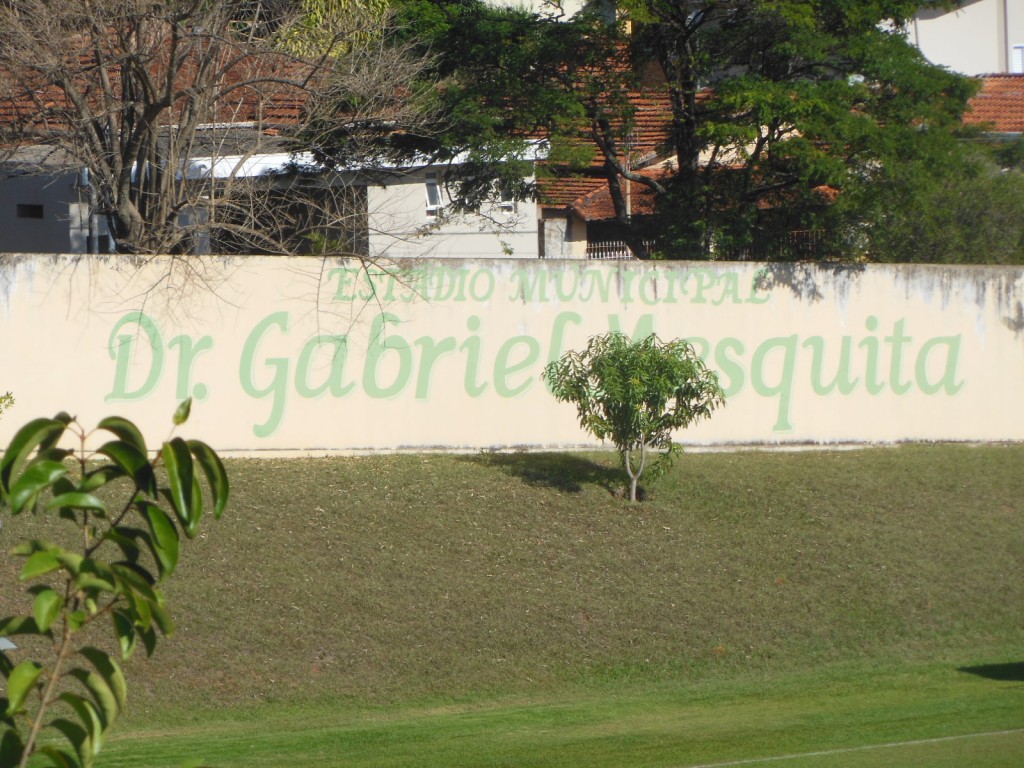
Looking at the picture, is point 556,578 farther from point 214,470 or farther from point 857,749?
point 214,470

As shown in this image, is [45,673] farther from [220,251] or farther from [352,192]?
[352,192]

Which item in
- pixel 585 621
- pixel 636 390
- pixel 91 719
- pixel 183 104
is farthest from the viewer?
pixel 183 104

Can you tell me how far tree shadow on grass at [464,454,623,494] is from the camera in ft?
37.2

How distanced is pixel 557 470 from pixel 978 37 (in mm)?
25343

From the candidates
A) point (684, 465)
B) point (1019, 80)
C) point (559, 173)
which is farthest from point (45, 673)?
point (1019, 80)

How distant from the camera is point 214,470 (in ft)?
7.21

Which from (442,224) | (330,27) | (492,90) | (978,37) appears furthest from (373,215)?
(978,37)

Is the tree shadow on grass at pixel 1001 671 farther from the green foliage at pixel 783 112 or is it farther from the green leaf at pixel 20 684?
the green leaf at pixel 20 684

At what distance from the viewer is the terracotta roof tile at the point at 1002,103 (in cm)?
2409

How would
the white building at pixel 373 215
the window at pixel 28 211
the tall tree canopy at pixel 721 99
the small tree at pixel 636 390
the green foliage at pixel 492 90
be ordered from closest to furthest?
the small tree at pixel 636 390 < the tall tree canopy at pixel 721 99 < the green foliage at pixel 492 90 < the white building at pixel 373 215 < the window at pixel 28 211

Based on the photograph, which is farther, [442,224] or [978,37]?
[978,37]

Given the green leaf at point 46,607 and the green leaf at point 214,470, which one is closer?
the green leaf at point 46,607

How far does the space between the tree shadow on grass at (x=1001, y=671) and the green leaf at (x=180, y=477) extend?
744cm

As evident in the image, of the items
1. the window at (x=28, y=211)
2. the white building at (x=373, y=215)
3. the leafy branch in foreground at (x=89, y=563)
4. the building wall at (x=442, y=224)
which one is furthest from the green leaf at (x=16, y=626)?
the window at (x=28, y=211)
